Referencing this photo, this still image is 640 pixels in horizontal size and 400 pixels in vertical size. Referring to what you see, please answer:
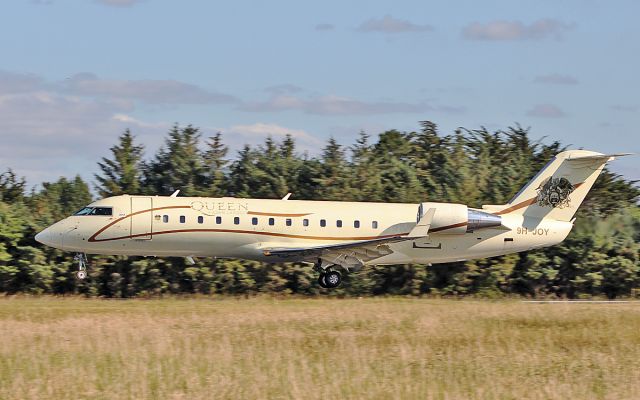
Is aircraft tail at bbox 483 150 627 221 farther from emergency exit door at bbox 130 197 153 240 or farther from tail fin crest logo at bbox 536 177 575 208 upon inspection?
emergency exit door at bbox 130 197 153 240

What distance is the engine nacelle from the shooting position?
106 feet

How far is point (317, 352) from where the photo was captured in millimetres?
19828

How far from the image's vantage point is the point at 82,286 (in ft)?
112

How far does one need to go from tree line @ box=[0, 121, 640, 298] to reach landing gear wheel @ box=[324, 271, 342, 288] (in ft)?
5.11

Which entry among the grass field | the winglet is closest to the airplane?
the winglet

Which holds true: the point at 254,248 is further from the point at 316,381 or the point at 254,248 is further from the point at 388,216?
the point at 316,381

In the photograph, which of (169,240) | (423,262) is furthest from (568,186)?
(169,240)

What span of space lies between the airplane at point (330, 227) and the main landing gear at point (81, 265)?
1.3 inches

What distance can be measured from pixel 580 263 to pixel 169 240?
1439 centimetres

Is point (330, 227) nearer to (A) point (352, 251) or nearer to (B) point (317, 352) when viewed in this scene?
(A) point (352, 251)

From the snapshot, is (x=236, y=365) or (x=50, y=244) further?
(x=50, y=244)

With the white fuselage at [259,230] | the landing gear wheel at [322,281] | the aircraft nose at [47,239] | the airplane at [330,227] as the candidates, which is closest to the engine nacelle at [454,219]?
the airplane at [330,227]

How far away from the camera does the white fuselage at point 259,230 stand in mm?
31328

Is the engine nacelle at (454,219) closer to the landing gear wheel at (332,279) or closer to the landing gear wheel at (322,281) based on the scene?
the landing gear wheel at (332,279)
